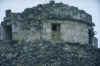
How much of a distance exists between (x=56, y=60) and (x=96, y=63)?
2.79 metres

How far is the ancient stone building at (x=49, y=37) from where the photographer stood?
13.8 meters

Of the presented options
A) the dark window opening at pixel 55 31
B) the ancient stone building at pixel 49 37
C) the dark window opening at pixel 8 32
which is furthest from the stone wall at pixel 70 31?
the dark window opening at pixel 8 32

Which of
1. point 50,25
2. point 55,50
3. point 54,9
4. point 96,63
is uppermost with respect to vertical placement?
point 54,9

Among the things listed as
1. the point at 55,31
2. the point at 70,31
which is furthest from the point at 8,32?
the point at 70,31

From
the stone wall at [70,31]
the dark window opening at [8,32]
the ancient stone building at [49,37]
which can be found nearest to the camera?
the ancient stone building at [49,37]

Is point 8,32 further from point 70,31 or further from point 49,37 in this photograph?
point 70,31

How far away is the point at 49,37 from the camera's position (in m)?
14.1

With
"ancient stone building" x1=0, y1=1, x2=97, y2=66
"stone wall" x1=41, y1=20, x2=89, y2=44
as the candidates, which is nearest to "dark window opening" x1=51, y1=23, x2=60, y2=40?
"ancient stone building" x1=0, y1=1, x2=97, y2=66

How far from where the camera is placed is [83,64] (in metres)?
14.3

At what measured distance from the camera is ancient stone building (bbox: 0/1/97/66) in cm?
1377

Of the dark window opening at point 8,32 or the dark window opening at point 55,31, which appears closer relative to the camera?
the dark window opening at point 55,31

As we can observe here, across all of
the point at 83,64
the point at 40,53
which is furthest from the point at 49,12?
the point at 83,64

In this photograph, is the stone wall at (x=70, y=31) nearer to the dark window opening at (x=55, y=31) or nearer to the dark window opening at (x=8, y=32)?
the dark window opening at (x=55, y=31)

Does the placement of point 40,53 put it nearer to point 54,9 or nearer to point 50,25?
point 50,25
